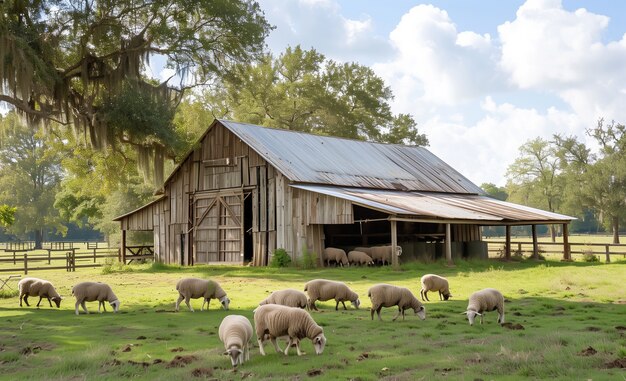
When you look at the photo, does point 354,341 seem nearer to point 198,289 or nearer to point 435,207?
point 198,289

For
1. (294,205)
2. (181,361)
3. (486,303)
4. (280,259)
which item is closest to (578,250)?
(294,205)

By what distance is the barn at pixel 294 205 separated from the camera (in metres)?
29.8

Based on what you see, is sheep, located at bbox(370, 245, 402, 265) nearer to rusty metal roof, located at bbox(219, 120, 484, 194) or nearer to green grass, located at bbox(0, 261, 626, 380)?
rusty metal roof, located at bbox(219, 120, 484, 194)

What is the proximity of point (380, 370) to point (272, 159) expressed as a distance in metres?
22.8

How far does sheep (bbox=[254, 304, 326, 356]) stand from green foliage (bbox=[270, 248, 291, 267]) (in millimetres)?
19361

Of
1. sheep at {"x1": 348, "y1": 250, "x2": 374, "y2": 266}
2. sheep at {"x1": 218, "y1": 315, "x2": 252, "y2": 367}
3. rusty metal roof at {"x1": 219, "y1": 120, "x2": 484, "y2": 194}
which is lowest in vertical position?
sheep at {"x1": 218, "y1": 315, "x2": 252, "y2": 367}

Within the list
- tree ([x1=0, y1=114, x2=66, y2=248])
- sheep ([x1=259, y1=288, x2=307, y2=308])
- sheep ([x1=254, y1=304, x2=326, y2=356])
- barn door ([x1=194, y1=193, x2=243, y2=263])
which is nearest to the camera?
sheep ([x1=254, y1=304, x2=326, y2=356])

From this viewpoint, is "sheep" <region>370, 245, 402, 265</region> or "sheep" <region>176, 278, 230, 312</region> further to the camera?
"sheep" <region>370, 245, 402, 265</region>

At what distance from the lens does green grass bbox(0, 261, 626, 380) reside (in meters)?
8.98

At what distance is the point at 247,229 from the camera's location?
32.8 metres

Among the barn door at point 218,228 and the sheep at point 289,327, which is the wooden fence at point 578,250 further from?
the sheep at point 289,327

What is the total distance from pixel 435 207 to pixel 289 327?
20.8 metres

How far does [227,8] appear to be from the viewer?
32.9m

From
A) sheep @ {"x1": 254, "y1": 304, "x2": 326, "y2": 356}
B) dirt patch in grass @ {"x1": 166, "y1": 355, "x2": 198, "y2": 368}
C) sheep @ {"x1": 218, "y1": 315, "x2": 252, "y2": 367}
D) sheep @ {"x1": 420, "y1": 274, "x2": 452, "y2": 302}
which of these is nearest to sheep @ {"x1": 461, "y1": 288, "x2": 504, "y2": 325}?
sheep @ {"x1": 254, "y1": 304, "x2": 326, "y2": 356}
